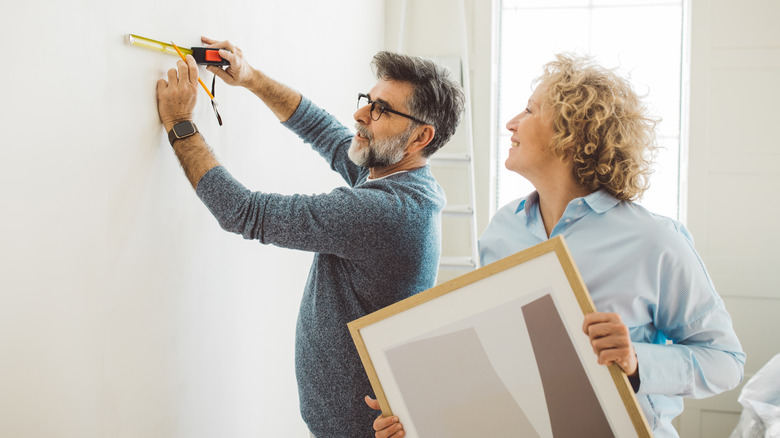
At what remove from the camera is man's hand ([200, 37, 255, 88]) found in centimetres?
145

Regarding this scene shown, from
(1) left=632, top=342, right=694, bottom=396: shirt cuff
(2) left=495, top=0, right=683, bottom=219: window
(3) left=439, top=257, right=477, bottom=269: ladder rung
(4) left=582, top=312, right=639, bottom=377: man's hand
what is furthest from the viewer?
(2) left=495, top=0, right=683, bottom=219: window

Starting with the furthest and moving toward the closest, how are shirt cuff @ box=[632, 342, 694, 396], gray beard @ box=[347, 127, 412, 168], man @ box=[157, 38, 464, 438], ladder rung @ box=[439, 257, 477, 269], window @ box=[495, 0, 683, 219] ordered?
window @ box=[495, 0, 683, 219], ladder rung @ box=[439, 257, 477, 269], gray beard @ box=[347, 127, 412, 168], man @ box=[157, 38, 464, 438], shirt cuff @ box=[632, 342, 694, 396]

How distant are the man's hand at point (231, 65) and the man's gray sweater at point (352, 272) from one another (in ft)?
1.27

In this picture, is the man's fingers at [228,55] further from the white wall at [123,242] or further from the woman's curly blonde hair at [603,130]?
the woman's curly blonde hair at [603,130]

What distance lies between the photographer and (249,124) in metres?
1.81

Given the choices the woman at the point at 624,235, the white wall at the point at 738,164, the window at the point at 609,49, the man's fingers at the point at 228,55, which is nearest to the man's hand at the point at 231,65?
the man's fingers at the point at 228,55

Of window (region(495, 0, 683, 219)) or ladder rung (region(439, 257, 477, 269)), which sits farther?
window (region(495, 0, 683, 219))

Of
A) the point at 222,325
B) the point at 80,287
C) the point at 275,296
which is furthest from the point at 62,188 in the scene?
the point at 275,296

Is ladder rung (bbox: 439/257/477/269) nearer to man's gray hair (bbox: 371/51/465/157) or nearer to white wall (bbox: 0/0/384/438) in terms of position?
white wall (bbox: 0/0/384/438)

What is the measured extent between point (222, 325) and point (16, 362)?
0.72 metres

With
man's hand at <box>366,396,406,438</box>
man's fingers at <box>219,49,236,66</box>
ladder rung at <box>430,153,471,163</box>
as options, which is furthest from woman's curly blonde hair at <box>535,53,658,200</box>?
ladder rung at <box>430,153,471,163</box>

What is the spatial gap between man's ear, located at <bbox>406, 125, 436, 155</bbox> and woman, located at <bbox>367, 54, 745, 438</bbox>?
37cm

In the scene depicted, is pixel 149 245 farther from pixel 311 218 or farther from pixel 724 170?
pixel 724 170

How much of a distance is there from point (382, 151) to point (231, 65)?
0.43 metres
